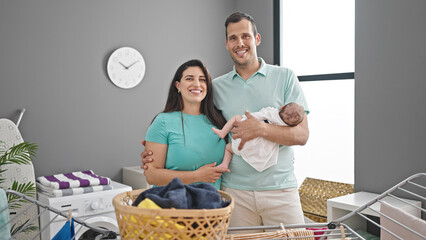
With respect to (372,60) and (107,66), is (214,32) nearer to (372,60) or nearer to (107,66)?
(107,66)

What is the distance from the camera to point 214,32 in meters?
4.06

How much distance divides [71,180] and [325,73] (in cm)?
227

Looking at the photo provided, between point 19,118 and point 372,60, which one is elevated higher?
point 372,60

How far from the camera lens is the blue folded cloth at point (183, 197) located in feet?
2.65

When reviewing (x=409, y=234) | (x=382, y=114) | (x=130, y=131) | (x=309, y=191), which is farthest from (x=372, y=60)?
(x=130, y=131)

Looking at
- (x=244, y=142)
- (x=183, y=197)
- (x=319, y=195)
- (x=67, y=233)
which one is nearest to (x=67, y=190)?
(x=244, y=142)

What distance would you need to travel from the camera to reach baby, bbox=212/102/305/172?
165 cm

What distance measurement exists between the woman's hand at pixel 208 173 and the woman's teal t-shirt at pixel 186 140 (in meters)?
0.07

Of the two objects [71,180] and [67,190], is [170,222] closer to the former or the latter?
[67,190]

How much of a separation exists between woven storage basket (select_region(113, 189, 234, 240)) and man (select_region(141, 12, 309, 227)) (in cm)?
89

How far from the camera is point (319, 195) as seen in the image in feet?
9.83

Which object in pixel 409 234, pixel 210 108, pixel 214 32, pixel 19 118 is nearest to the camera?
pixel 409 234

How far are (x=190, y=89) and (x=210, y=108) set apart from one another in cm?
14

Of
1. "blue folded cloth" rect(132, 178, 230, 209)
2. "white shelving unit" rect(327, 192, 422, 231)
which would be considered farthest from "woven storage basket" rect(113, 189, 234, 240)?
"white shelving unit" rect(327, 192, 422, 231)
